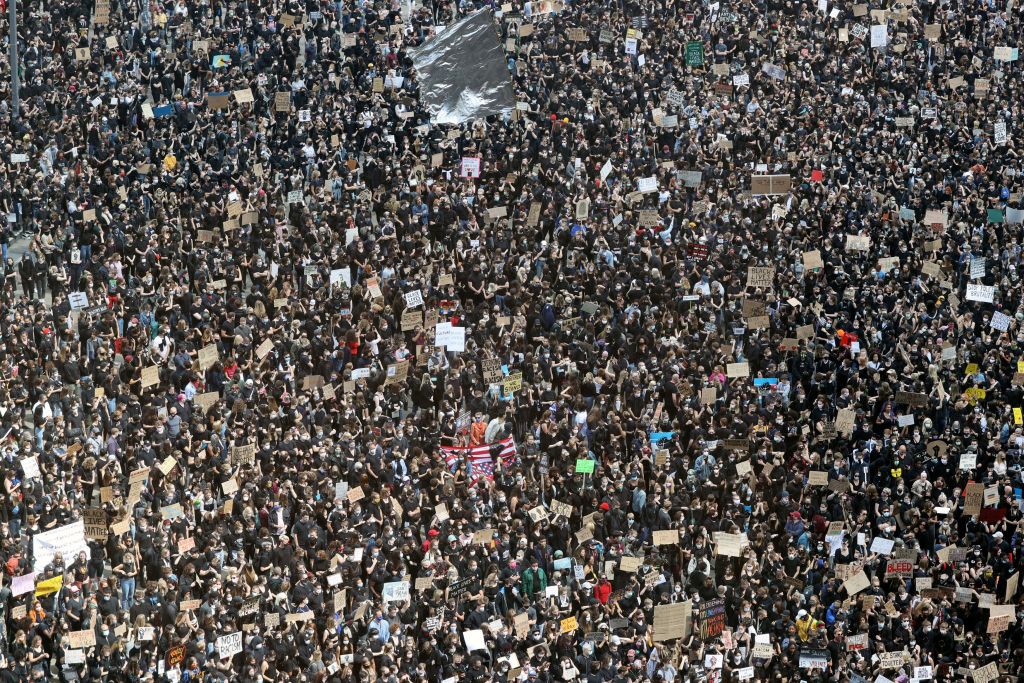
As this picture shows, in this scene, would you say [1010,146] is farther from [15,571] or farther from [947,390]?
[15,571]

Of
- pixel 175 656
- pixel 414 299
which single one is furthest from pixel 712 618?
pixel 414 299

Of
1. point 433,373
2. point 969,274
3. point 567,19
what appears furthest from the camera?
point 567,19

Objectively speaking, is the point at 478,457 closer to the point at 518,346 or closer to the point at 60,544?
the point at 518,346

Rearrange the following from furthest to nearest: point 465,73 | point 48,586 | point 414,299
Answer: point 465,73 → point 414,299 → point 48,586

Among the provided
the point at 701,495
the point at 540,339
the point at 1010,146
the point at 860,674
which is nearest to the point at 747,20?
the point at 1010,146

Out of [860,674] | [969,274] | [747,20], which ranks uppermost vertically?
[747,20]

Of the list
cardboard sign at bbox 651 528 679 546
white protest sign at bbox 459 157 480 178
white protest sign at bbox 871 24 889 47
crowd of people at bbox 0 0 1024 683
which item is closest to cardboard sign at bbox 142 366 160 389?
crowd of people at bbox 0 0 1024 683
